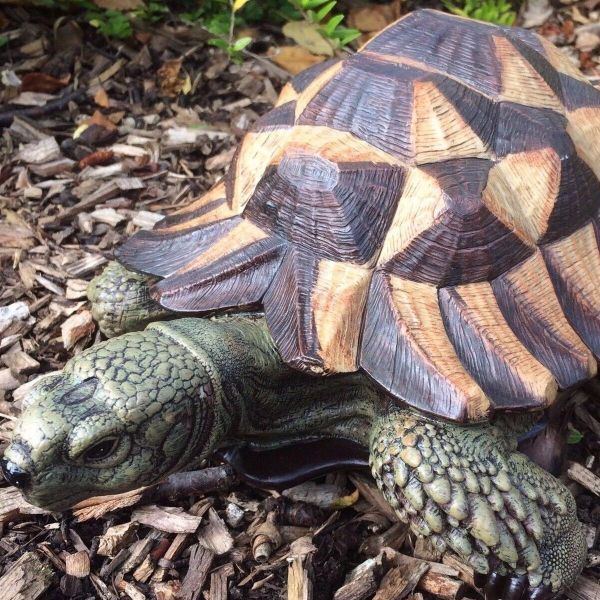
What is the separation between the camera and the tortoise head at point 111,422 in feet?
6.62

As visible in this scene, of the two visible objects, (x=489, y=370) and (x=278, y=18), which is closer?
(x=489, y=370)

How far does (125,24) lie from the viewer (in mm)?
4473

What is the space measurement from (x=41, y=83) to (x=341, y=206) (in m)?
2.76

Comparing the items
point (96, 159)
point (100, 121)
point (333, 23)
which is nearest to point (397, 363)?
point (333, 23)

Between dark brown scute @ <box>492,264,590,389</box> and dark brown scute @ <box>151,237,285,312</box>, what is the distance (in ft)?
2.30

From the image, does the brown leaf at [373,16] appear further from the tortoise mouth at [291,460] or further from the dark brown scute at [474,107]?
the tortoise mouth at [291,460]

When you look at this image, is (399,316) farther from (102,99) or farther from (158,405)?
(102,99)

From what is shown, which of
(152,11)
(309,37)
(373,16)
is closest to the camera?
(309,37)

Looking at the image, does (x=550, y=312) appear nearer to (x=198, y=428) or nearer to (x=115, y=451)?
(x=198, y=428)

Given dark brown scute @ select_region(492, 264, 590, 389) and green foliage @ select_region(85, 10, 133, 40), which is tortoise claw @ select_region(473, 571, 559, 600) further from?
green foliage @ select_region(85, 10, 133, 40)

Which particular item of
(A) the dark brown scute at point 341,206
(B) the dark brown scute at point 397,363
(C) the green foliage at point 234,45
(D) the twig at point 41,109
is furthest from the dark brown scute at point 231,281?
(D) the twig at point 41,109

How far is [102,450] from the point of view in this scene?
209 centimetres

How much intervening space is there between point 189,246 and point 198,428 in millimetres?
671

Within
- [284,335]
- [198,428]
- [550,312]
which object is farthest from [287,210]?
[550,312]
